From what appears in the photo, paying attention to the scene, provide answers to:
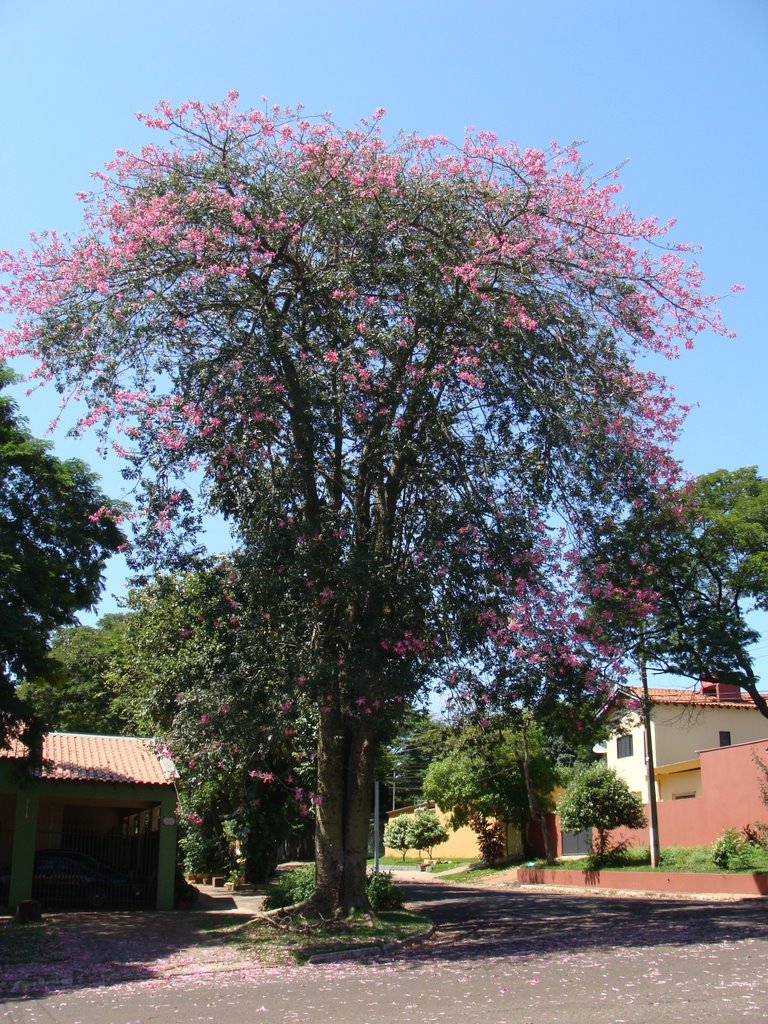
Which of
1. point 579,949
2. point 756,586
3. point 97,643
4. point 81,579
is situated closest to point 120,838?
point 81,579

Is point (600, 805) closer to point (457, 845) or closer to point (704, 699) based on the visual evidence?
point (704, 699)

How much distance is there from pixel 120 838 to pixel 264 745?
987 cm

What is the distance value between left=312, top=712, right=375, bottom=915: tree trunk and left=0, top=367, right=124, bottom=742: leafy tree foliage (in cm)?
519

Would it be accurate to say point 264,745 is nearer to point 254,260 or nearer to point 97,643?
point 254,260

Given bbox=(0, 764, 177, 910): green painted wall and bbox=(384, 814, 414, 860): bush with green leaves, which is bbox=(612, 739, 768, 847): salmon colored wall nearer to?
bbox=(0, 764, 177, 910): green painted wall

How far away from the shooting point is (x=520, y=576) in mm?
14055

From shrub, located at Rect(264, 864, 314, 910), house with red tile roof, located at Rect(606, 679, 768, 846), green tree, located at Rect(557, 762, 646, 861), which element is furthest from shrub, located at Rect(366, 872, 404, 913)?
green tree, located at Rect(557, 762, 646, 861)

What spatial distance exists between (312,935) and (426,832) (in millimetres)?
30584

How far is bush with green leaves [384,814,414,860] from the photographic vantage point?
147ft

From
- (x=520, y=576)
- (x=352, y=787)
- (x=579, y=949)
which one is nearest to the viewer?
(x=579, y=949)

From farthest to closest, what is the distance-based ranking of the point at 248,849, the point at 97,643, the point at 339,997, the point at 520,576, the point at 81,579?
1. the point at 97,643
2. the point at 248,849
3. the point at 81,579
4. the point at 520,576
5. the point at 339,997

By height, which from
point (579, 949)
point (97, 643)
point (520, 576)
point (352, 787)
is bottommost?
point (579, 949)

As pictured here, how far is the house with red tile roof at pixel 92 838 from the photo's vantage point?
20531 mm

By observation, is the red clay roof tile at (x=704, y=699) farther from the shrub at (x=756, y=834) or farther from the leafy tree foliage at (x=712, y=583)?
the leafy tree foliage at (x=712, y=583)
